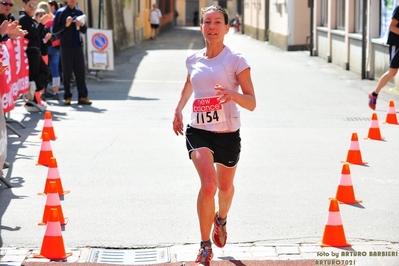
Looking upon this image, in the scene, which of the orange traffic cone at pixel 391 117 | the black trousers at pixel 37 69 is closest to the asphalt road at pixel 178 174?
the orange traffic cone at pixel 391 117

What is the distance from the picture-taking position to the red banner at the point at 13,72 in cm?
1247

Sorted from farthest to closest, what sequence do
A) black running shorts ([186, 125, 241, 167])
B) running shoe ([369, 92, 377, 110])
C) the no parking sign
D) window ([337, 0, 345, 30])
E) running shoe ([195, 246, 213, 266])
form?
window ([337, 0, 345, 30]) < the no parking sign < running shoe ([369, 92, 377, 110]) < black running shorts ([186, 125, 241, 167]) < running shoe ([195, 246, 213, 266])

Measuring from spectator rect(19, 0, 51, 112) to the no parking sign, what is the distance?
234 inches

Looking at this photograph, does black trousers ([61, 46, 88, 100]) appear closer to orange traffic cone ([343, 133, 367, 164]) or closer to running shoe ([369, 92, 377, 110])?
running shoe ([369, 92, 377, 110])

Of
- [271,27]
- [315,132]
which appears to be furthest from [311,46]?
[315,132]

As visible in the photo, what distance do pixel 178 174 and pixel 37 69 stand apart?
633 cm

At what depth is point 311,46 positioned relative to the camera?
31.5 m

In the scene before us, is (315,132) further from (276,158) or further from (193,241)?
(193,241)

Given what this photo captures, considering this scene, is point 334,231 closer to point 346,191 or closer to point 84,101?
point 346,191

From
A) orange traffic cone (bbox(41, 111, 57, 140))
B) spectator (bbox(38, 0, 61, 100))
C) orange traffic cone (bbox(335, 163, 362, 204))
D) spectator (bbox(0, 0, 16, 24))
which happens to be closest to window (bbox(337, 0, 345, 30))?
spectator (bbox(38, 0, 61, 100))

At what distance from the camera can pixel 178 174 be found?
9.88 metres

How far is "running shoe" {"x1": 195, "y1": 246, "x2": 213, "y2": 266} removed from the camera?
6039 mm

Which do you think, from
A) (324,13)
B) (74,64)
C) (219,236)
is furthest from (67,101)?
(324,13)

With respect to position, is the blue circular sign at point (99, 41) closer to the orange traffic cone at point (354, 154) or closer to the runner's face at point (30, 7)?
the runner's face at point (30, 7)
